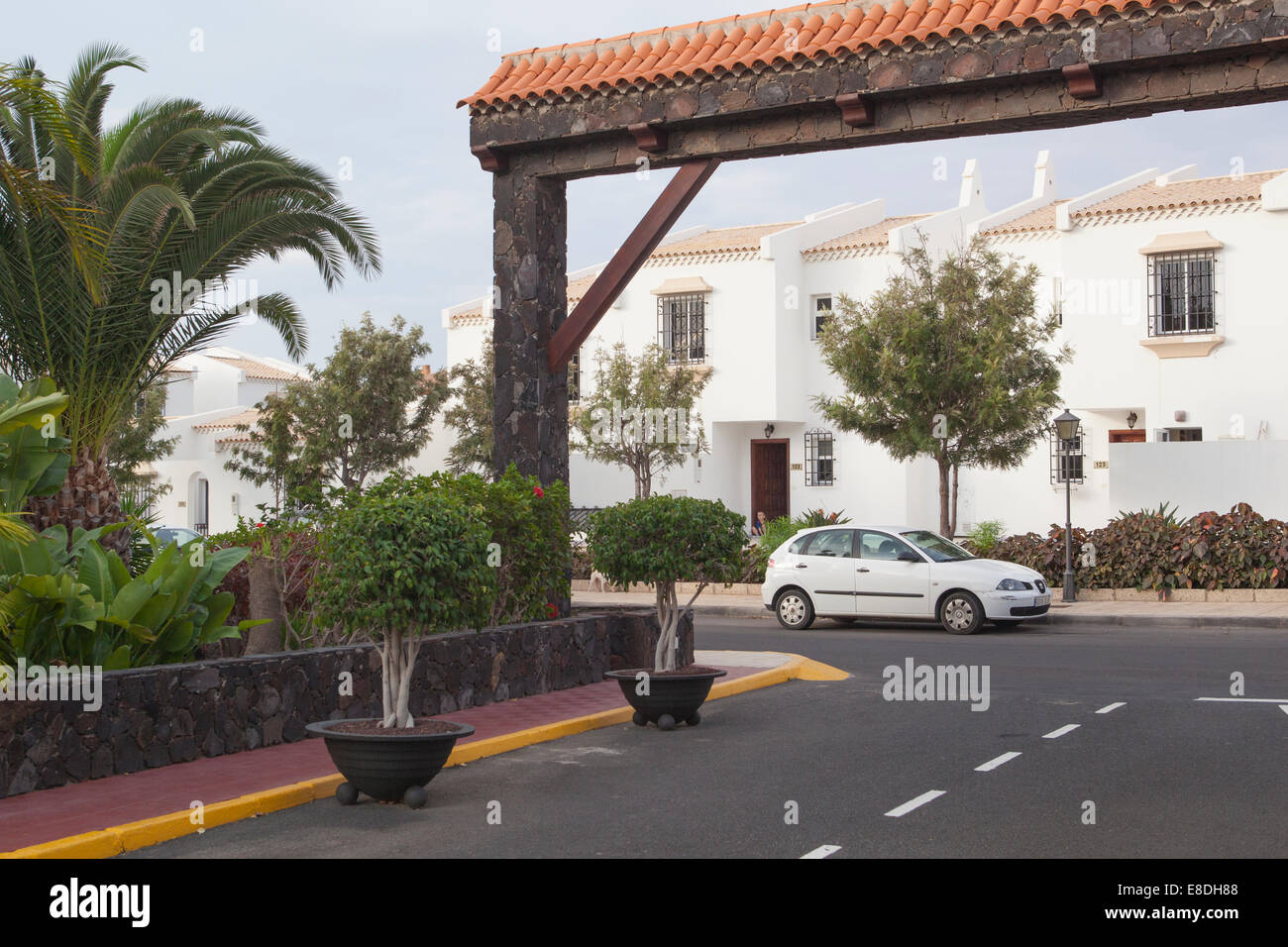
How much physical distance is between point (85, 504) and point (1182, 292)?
23.7 m

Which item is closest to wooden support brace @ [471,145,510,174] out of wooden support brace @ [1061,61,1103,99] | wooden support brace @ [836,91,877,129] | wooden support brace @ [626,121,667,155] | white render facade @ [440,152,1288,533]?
wooden support brace @ [626,121,667,155]

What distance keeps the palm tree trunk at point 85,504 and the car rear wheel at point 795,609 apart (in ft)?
32.8

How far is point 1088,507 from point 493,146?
20.1m

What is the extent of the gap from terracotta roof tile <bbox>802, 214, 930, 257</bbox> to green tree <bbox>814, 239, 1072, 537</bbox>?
30.0 feet

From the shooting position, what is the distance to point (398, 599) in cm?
764

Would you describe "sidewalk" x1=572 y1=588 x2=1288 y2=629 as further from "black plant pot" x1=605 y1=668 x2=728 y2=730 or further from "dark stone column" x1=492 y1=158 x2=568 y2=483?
"black plant pot" x1=605 y1=668 x2=728 y2=730

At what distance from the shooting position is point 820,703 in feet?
39.2

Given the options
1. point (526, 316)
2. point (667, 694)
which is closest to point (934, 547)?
point (526, 316)

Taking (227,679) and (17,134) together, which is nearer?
(227,679)

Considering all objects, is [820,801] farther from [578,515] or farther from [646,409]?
[578,515]

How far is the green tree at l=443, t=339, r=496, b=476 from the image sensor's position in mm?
33625

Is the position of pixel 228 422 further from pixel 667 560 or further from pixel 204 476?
pixel 667 560
